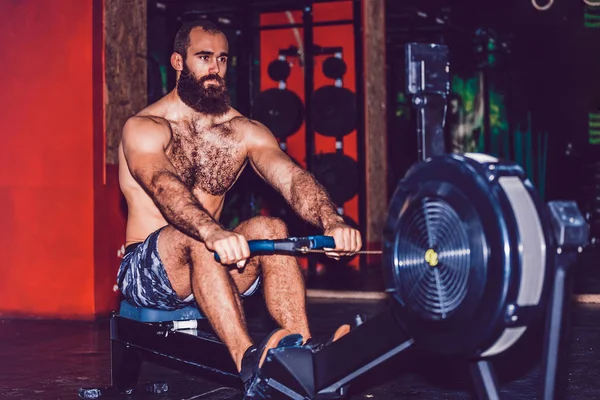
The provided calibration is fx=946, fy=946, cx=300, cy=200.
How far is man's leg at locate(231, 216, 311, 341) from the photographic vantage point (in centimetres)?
293

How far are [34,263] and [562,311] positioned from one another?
14.3ft

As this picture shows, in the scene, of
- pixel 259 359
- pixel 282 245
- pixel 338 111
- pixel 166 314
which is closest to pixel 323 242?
pixel 282 245

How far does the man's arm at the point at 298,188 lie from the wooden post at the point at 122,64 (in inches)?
97.0

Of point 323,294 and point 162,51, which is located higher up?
point 162,51

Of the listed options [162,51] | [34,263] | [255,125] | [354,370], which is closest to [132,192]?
[255,125]

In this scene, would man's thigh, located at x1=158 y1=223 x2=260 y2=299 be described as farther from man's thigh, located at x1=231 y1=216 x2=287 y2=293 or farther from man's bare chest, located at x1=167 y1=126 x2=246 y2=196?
man's bare chest, located at x1=167 y1=126 x2=246 y2=196

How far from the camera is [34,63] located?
580 centimetres

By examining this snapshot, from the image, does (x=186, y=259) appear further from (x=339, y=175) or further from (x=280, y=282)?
(x=339, y=175)

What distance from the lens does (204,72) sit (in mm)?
3314

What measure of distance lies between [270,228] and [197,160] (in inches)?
21.8

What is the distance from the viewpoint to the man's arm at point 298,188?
276 cm

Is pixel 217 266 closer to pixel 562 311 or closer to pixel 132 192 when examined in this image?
pixel 132 192

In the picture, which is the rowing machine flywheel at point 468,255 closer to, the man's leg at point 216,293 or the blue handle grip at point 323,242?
the blue handle grip at point 323,242

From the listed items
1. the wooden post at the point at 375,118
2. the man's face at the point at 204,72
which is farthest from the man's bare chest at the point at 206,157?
the wooden post at the point at 375,118
